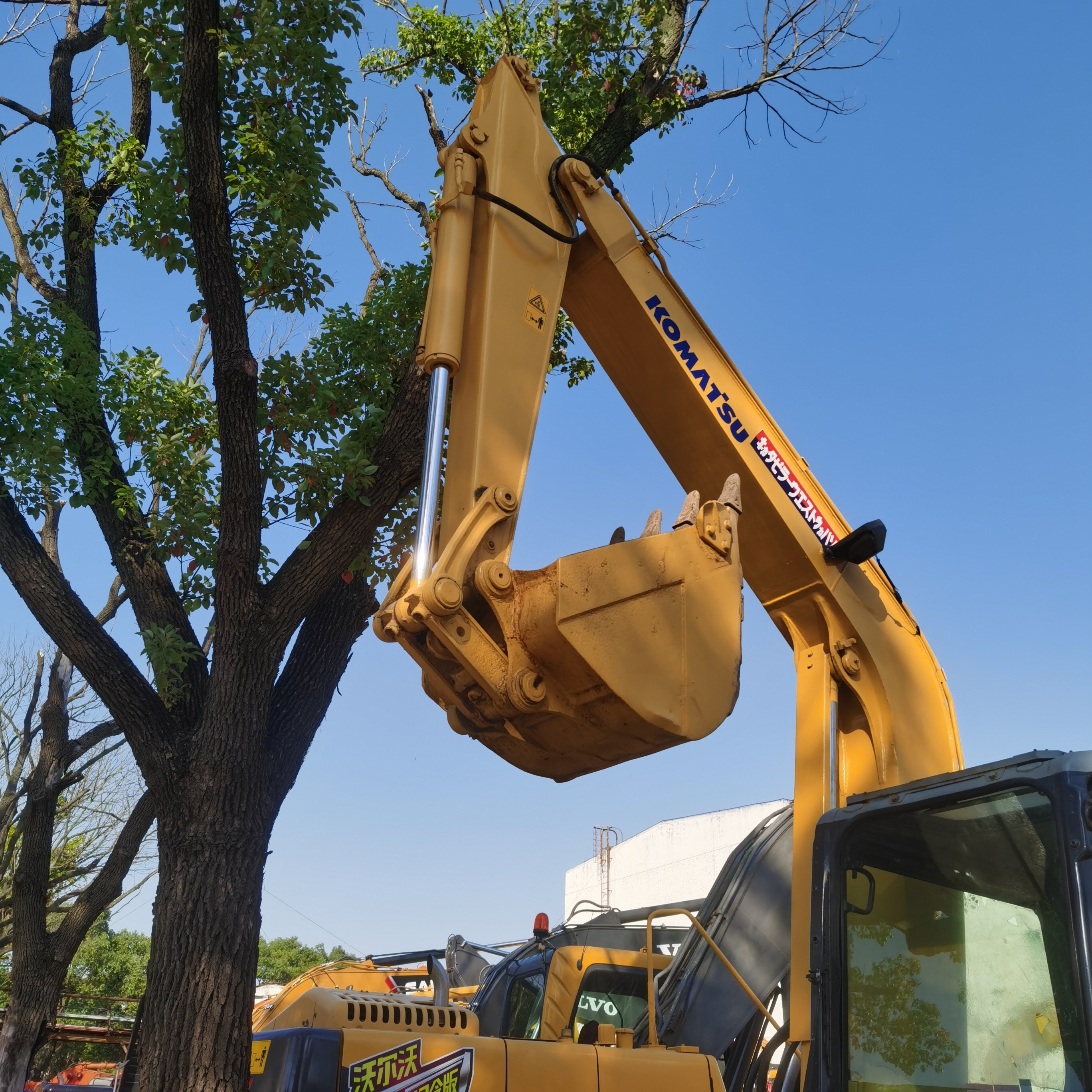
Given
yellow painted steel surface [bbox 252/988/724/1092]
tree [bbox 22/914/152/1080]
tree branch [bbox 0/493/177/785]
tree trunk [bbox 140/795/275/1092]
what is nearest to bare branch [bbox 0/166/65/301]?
tree branch [bbox 0/493/177/785]

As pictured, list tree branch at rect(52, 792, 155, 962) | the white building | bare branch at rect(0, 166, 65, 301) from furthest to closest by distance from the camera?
the white building
tree branch at rect(52, 792, 155, 962)
bare branch at rect(0, 166, 65, 301)

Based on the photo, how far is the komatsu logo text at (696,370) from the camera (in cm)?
503

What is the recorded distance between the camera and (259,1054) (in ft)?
14.8

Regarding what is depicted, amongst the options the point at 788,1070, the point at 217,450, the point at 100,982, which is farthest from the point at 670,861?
the point at 788,1070

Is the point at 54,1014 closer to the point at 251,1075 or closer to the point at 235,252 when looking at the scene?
the point at 251,1075

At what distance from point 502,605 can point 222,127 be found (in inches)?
184

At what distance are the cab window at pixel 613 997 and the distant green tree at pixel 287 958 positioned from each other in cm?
3301

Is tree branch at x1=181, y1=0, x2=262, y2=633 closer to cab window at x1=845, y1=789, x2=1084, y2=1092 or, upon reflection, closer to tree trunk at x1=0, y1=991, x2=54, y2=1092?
cab window at x1=845, y1=789, x2=1084, y2=1092

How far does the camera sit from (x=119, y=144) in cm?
759

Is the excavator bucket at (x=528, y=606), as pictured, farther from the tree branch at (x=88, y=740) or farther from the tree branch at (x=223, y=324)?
the tree branch at (x=88, y=740)

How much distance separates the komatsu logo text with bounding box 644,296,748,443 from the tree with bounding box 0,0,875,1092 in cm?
171

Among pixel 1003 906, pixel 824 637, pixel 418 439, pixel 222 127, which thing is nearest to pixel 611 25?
pixel 222 127

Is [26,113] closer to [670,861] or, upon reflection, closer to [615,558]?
[615,558]

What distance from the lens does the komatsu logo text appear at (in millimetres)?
5031
